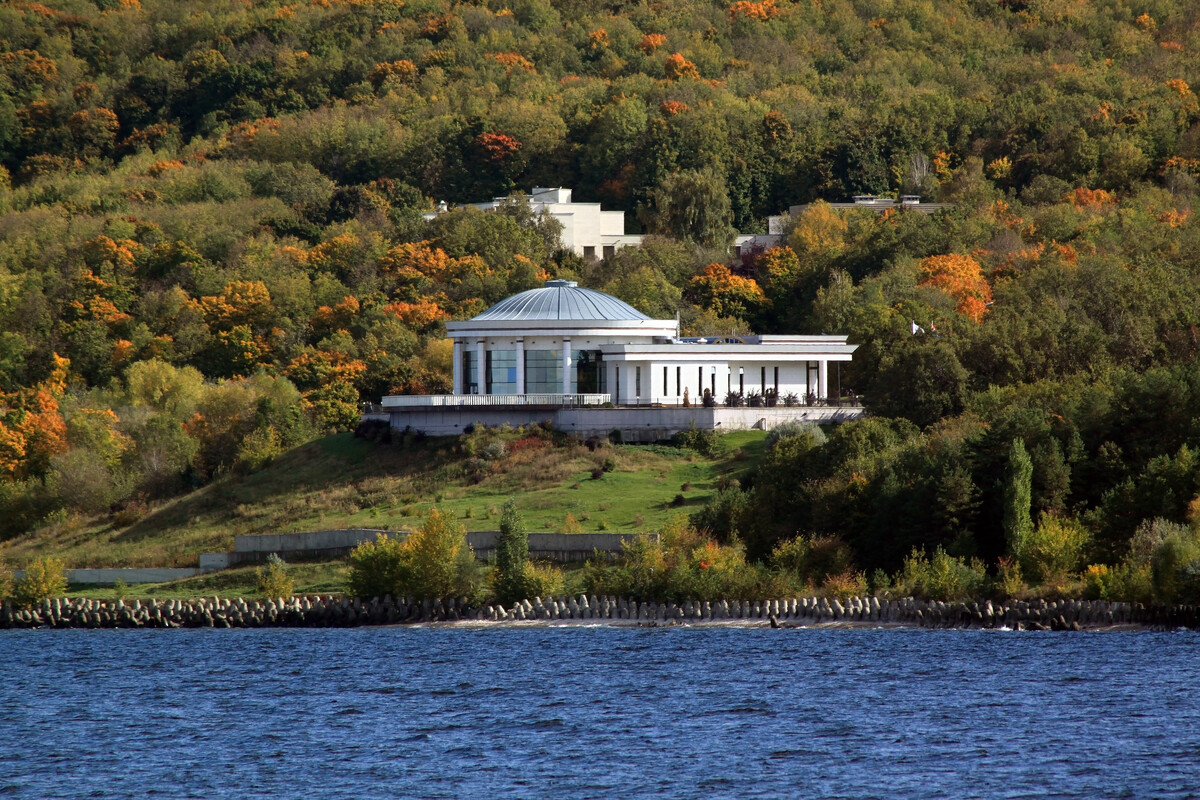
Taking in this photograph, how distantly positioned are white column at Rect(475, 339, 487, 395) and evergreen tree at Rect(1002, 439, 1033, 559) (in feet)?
124

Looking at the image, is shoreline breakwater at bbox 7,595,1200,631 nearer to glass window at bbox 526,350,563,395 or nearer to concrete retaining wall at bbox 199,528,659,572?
concrete retaining wall at bbox 199,528,659,572

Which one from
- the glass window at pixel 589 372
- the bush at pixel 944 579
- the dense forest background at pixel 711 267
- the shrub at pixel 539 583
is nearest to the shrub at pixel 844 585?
the bush at pixel 944 579

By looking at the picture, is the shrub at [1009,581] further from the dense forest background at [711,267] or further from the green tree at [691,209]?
the green tree at [691,209]

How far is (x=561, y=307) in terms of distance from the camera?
333ft

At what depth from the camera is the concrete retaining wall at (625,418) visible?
9525 cm

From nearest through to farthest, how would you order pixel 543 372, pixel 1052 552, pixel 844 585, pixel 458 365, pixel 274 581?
1. pixel 1052 552
2. pixel 844 585
3. pixel 274 581
4. pixel 543 372
5. pixel 458 365

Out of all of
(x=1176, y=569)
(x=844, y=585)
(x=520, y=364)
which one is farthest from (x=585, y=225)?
(x=1176, y=569)

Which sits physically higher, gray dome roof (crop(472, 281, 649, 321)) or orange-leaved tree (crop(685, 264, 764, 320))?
orange-leaved tree (crop(685, 264, 764, 320))

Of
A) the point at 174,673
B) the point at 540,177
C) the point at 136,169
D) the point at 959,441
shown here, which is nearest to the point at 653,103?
the point at 540,177

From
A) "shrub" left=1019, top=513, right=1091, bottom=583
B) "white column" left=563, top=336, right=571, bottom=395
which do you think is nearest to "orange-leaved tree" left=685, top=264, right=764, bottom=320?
"white column" left=563, top=336, right=571, bottom=395

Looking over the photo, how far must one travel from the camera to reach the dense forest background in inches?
2936

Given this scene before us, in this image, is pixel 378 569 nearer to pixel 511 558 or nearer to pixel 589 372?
pixel 511 558

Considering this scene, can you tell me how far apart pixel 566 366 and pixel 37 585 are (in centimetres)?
3042

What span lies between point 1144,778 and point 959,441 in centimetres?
3570
